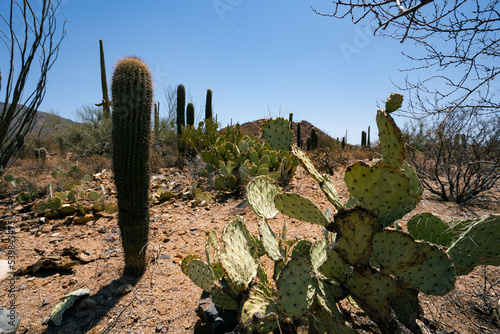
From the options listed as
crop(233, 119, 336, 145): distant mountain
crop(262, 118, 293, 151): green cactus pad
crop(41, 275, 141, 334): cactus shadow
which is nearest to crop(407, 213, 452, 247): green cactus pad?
crop(262, 118, 293, 151): green cactus pad

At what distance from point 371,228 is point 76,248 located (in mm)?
3261

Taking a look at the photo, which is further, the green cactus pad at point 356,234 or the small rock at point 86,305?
the small rock at point 86,305

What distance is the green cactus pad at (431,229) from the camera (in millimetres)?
1749

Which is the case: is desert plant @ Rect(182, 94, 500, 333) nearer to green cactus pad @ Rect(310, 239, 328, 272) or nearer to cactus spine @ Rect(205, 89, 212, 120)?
green cactus pad @ Rect(310, 239, 328, 272)

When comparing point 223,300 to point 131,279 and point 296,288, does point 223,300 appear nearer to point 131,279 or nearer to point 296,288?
point 296,288

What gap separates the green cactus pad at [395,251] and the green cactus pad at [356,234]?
0.16ft

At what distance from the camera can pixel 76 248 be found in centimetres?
319

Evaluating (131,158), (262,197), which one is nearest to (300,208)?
(262,197)

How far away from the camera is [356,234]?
146cm

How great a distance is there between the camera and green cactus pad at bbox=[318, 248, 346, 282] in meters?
1.55

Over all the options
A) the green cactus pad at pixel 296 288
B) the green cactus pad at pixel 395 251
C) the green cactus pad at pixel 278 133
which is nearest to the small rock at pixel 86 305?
the green cactus pad at pixel 296 288

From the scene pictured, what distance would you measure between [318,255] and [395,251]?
1.80 ft

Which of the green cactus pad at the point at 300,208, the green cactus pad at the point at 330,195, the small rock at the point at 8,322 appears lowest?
the small rock at the point at 8,322

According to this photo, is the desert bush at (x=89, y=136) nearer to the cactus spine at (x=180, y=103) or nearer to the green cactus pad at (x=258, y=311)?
the cactus spine at (x=180, y=103)
